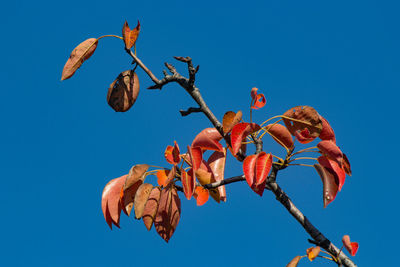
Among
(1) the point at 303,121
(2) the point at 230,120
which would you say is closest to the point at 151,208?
(2) the point at 230,120

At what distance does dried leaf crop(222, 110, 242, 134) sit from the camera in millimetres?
1818

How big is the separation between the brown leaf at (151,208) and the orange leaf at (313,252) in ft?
2.15

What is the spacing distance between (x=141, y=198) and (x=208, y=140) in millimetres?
378

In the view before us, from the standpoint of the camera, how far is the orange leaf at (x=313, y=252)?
1900mm

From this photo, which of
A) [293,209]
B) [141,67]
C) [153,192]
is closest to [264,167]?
[293,209]

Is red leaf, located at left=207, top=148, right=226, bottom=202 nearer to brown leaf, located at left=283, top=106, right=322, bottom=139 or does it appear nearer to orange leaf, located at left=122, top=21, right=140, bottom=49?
brown leaf, located at left=283, top=106, right=322, bottom=139

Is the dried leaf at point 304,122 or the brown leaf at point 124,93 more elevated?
the brown leaf at point 124,93

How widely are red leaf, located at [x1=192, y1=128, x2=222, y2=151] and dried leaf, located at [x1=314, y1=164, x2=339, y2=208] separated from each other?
1.45ft

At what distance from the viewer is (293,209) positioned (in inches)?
76.9

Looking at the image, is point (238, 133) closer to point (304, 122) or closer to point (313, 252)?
point (304, 122)

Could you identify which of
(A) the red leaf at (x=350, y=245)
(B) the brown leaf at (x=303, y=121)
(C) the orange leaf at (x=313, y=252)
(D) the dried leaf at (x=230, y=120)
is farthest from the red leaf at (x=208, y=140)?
(A) the red leaf at (x=350, y=245)

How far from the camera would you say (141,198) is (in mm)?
1970

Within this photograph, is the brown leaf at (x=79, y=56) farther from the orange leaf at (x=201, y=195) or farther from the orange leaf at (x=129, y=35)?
the orange leaf at (x=201, y=195)

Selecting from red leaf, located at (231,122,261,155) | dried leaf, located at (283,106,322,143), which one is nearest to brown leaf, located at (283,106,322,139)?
dried leaf, located at (283,106,322,143)
